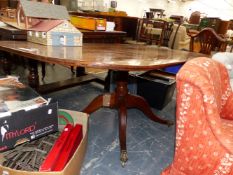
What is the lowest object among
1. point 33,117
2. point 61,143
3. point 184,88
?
point 61,143

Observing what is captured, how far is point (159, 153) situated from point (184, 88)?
0.80 m

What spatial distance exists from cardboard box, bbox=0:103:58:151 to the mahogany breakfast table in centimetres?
27

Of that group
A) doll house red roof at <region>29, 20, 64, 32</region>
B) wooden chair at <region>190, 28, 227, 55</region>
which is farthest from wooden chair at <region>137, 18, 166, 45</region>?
doll house red roof at <region>29, 20, 64, 32</region>

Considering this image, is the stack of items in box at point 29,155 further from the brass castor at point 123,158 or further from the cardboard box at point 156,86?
the cardboard box at point 156,86

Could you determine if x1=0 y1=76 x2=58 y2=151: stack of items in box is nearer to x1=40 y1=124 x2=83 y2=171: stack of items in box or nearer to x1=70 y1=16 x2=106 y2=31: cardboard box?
x1=40 y1=124 x2=83 y2=171: stack of items in box

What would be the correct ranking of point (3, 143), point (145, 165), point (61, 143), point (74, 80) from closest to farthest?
1. point (3, 143)
2. point (61, 143)
3. point (145, 165)
4. point (74, 80)

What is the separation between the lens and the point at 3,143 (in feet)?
3.26

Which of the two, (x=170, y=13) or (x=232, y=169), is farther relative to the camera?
(x=170, y=13)

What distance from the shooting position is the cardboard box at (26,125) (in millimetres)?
976

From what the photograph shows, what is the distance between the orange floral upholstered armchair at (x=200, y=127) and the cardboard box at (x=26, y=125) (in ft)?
2.21

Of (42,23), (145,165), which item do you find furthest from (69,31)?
(145,165)

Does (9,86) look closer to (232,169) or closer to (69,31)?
(69,31)

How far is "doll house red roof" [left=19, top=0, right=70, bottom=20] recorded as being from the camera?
1.52 m

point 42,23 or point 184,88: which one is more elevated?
point 42,23
